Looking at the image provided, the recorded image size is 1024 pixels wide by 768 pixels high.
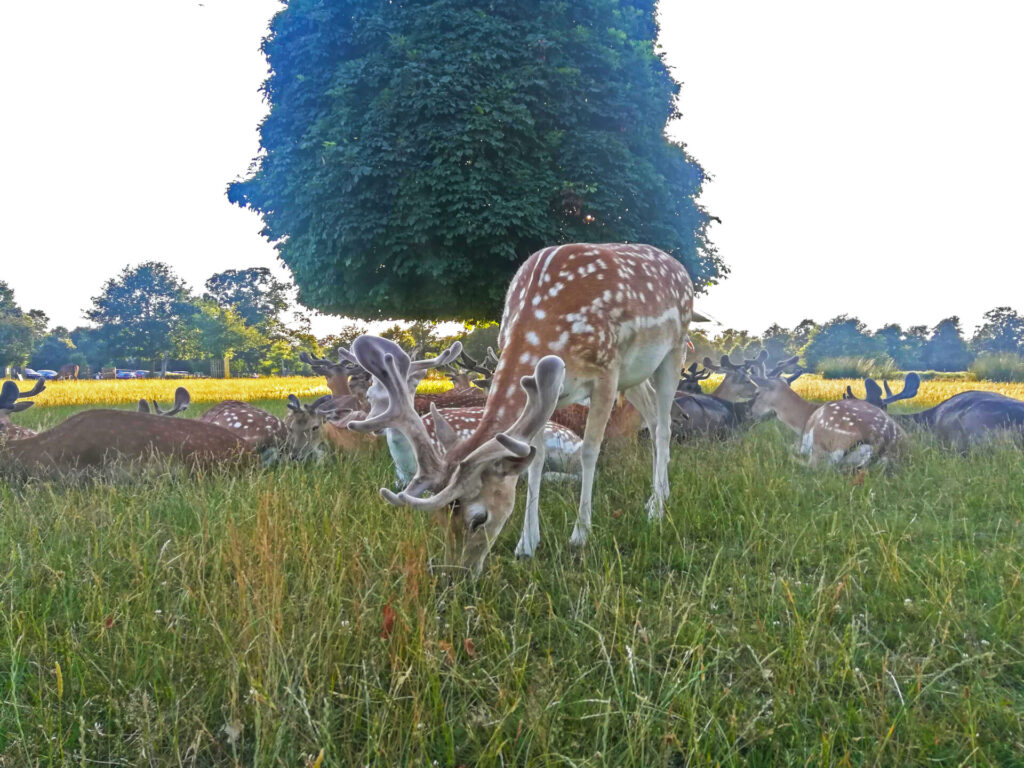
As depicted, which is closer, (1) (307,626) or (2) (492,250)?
(1) (307,626)

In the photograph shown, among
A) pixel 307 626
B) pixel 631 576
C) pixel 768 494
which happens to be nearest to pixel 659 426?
pixel 768 494

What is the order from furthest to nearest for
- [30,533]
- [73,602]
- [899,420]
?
[899,420] → [30,533] → [73,602]

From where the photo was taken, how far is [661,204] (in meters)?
11.2

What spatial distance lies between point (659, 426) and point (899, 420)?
3936 millimetres

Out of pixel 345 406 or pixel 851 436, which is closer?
pixel 851 436

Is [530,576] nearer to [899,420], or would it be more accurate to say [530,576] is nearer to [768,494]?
[768,494]

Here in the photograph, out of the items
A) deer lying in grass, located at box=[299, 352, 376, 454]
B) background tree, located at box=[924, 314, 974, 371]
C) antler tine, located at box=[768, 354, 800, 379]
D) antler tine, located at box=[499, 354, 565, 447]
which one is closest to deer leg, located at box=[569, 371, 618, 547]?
antler tine, located at box=[499, 354, 565, 447]

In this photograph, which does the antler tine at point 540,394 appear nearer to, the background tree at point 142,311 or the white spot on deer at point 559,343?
the white spot on deer at point 559,343

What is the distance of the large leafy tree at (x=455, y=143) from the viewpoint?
381 inches

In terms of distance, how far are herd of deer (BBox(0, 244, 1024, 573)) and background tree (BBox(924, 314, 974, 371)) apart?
52.9m

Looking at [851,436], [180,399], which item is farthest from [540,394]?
[180,399]

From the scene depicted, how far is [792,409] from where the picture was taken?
6602mm

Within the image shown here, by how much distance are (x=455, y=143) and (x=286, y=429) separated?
568 cm

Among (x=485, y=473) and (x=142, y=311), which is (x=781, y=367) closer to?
(x=485, y=473)
